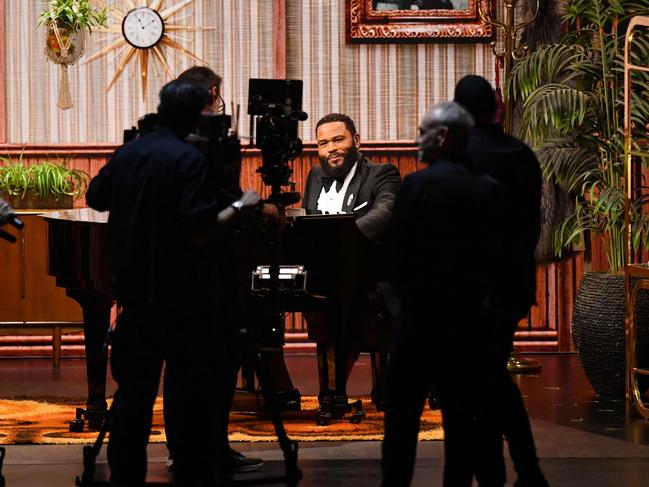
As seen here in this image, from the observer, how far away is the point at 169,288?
434cm

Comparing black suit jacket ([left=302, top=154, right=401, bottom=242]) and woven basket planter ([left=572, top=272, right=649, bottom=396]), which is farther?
woven basket planter ([left=572, top=272, right=649, bottom=396])

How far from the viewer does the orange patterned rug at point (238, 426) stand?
243 inches

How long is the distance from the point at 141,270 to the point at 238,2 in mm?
4812

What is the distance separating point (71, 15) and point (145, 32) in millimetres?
523

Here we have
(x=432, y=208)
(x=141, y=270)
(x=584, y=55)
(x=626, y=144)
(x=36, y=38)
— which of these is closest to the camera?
(x=432, y=208)

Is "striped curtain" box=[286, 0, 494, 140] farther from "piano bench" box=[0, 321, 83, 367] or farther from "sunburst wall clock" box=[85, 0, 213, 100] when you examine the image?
"piano bench" box=[0, 321, 83, 367]

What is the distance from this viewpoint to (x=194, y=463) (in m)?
4.38

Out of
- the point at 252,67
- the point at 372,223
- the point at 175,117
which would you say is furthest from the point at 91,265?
the point at 252,67

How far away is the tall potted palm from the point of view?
723 cm

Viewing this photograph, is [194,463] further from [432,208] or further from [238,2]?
[238,2]

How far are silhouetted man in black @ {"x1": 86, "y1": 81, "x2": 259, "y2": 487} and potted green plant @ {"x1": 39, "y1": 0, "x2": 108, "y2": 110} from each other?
4219 mm

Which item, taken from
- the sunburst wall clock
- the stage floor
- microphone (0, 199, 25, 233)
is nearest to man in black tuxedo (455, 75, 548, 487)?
the stage floor

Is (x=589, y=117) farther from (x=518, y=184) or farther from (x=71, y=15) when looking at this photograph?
(x=518, y=184)

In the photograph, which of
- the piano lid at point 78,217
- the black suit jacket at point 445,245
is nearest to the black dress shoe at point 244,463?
the piano lid at point 78,217
